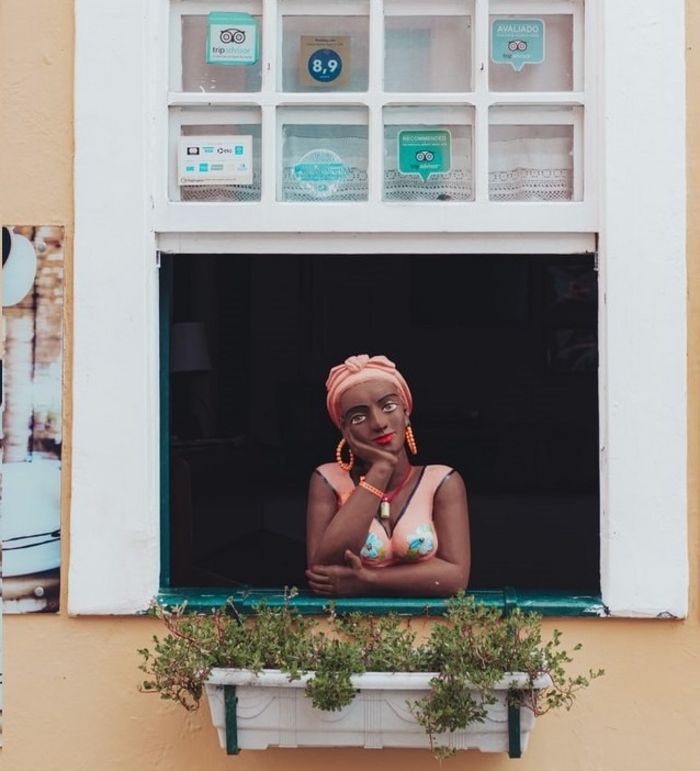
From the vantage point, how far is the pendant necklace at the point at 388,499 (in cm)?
362

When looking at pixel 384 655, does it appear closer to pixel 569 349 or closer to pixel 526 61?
pixel 526 61

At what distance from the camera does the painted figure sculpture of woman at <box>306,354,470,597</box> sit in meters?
3.55

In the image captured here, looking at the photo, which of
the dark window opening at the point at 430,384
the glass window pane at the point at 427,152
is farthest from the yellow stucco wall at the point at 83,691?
the dark window opening at the point at 430,384

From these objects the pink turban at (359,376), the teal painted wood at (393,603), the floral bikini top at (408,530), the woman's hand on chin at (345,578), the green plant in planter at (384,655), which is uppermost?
the pink turban at (359,376)

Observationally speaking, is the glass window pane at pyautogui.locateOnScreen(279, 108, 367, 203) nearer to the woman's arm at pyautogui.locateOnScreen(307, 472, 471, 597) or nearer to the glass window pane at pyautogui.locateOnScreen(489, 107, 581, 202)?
the glass window pane at pyautogui.locateOnScreen(489, 107, 581, 202)

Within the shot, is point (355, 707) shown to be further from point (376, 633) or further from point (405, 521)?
point (405, 521)

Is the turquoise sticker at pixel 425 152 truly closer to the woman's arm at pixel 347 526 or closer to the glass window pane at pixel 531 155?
the glass window pane at pixel 531 155

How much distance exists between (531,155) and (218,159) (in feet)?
3.03

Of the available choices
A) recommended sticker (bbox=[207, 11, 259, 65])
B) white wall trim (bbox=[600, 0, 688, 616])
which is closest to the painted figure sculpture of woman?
white wall trim (bbox=[600, 0, 688, 616])

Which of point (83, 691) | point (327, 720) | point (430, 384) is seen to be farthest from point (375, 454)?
point (430, 384)

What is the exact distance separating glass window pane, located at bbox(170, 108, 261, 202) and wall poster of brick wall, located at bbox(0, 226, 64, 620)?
0.41 m

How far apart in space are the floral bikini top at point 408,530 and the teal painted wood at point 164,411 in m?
0.48

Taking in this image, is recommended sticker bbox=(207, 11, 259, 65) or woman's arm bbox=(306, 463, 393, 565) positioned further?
recommended sticker bbox=(207, 11, 259, 65)

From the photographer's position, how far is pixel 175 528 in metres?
4.12
